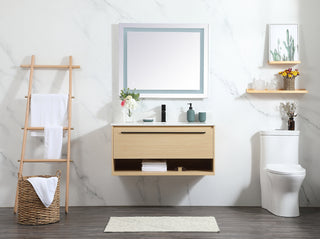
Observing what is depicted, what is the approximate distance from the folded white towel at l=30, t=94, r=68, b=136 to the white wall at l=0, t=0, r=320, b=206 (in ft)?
0.55

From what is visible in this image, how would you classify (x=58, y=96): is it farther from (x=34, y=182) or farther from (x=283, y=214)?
(x=283, y=214)

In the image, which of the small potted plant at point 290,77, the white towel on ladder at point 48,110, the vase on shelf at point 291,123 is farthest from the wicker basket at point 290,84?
the white towel on ladder at point 48,110

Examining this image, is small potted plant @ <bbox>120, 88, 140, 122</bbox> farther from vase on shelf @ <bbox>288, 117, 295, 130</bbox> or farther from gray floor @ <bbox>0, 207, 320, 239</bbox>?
vase on shelf @ <bbox>288, 117, 295, 130</bbox>

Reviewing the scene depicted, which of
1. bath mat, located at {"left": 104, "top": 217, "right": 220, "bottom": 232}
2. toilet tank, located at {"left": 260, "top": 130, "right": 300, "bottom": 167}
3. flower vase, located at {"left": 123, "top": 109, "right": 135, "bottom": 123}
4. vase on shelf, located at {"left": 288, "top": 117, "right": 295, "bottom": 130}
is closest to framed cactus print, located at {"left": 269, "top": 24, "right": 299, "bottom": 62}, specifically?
vase on shelf, located at {"left": 288, "top": 117, "right": 295, "bottom": 130}

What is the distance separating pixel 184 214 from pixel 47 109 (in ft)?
5.18

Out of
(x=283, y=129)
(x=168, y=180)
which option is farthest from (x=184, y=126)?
(x=283, y=129)

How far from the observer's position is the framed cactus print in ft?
11.4

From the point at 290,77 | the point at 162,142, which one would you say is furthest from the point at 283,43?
the point at 162,142

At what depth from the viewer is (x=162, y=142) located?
10.3ft

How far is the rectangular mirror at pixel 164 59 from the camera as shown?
3.46 m

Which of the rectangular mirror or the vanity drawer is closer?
the vanity drawer

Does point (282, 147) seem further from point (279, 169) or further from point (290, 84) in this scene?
point (290, 84)

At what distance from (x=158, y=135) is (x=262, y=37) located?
4.67 feet

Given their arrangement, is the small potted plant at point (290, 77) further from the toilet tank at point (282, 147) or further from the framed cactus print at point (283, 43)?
the toilet tank at point (282, 147)
